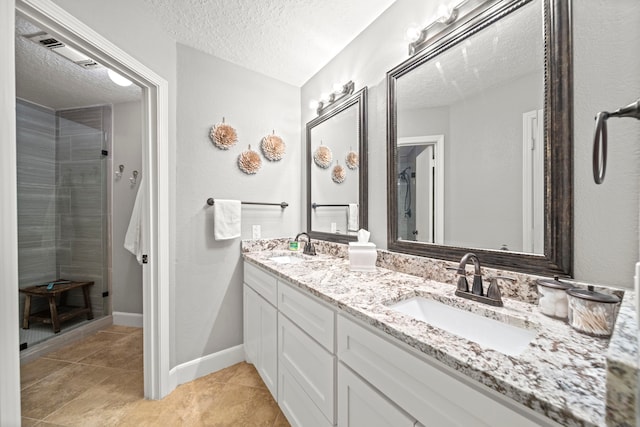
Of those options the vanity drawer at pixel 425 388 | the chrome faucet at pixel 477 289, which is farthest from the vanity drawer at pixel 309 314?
the chrome faucet at pixel 477 289

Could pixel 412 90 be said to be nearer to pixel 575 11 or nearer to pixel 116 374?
pixel 575 11

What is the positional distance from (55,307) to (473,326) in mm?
3408

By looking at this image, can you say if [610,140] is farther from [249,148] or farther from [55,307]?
[55,307]

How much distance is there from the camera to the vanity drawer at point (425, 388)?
1.65 feet

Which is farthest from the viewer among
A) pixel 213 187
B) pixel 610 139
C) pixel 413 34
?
pixel 213 187

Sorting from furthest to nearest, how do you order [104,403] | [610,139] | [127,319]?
[127,319], [104,403], [610,139]

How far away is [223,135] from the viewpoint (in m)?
1.96

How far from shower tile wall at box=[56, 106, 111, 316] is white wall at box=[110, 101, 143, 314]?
99 millimetres

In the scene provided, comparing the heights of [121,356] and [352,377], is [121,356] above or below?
below

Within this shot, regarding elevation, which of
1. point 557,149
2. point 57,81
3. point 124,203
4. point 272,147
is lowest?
point 124,203

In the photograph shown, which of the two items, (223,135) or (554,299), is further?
(223,135)

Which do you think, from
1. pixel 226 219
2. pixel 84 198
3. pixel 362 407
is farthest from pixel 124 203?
pixel 362 407

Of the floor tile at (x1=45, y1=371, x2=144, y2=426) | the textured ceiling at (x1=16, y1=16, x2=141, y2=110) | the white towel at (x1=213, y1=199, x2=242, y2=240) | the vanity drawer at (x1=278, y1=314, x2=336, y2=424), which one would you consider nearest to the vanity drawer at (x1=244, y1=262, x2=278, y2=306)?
the vanity drawer at (x1=278, y1=314, x2=336, y2=424)

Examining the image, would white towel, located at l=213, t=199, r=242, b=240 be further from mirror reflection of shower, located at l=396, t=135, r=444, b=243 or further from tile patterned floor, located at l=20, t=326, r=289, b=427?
mirror reflection of shower, located at l=396, t=135, r=444, b=243
